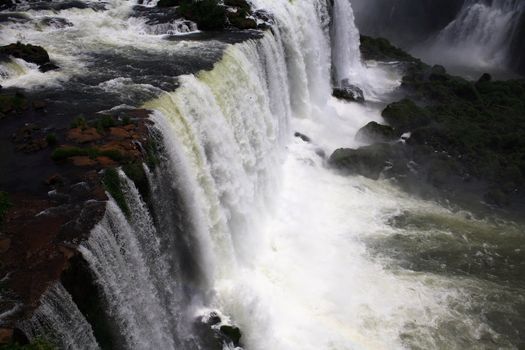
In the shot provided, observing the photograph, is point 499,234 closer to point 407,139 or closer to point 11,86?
point 407,139

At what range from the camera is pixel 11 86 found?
1280cm

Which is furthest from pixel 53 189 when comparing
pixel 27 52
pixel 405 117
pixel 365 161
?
pixel 405 117

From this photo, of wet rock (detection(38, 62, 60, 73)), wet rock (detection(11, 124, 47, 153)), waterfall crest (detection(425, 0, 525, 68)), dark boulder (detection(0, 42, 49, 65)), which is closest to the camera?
wet rock (detection(11, 124, 47, 153))

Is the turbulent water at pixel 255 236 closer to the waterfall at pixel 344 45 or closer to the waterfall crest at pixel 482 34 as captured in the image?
the waterfall at pixel 344 45

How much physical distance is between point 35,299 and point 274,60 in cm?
1432

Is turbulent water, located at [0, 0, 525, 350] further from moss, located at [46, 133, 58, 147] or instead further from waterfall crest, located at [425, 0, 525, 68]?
waterfall crest, located at [425, 0, 525, 68]

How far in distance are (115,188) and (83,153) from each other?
4.79ft

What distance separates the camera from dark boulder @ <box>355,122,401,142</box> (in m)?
22.4

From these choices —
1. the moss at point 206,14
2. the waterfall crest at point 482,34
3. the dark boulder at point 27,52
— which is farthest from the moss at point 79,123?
the waterfall crest at point 482,34

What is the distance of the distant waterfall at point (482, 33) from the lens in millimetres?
35625

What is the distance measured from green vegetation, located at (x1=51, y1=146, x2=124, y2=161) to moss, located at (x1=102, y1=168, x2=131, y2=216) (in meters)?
0.60

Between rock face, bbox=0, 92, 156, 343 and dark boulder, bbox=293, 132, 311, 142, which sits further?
dark boulder, bbox=293, 132, 311, 142

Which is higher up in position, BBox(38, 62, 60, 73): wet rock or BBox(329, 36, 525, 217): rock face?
BBox(38, 62, 60, 73): wet rock

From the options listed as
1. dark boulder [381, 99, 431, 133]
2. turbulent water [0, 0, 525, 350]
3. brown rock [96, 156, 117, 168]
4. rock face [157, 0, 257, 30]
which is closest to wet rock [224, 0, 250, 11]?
rock face [157, 0, 257, 30]
